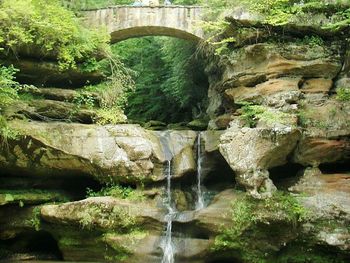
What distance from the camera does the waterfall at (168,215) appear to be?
1105cm

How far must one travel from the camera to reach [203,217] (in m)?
11.0

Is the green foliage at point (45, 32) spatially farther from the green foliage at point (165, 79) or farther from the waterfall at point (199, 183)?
the waterfall at point (199, 183)

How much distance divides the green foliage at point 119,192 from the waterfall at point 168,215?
96 centimetres

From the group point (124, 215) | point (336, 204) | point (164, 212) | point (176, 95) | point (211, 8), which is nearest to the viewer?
point (336, 204)

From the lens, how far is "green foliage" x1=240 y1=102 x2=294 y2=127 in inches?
434

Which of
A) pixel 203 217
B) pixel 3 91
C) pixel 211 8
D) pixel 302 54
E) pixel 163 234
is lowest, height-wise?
pixel 163 234

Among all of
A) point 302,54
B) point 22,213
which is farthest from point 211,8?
point 22,213

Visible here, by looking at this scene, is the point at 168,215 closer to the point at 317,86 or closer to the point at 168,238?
the point at 168,238

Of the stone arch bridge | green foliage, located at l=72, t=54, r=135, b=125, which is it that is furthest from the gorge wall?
the stone arch bridge

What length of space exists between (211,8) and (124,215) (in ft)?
29.0

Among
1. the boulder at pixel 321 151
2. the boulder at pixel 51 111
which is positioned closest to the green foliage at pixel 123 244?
the boulder at pixel 51 111

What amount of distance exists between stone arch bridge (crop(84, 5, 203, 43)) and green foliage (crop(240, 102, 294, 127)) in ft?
17.4

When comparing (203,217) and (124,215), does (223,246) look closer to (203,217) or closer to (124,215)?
(203,217)

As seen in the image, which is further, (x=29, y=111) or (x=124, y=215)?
(x=29, y=111)
